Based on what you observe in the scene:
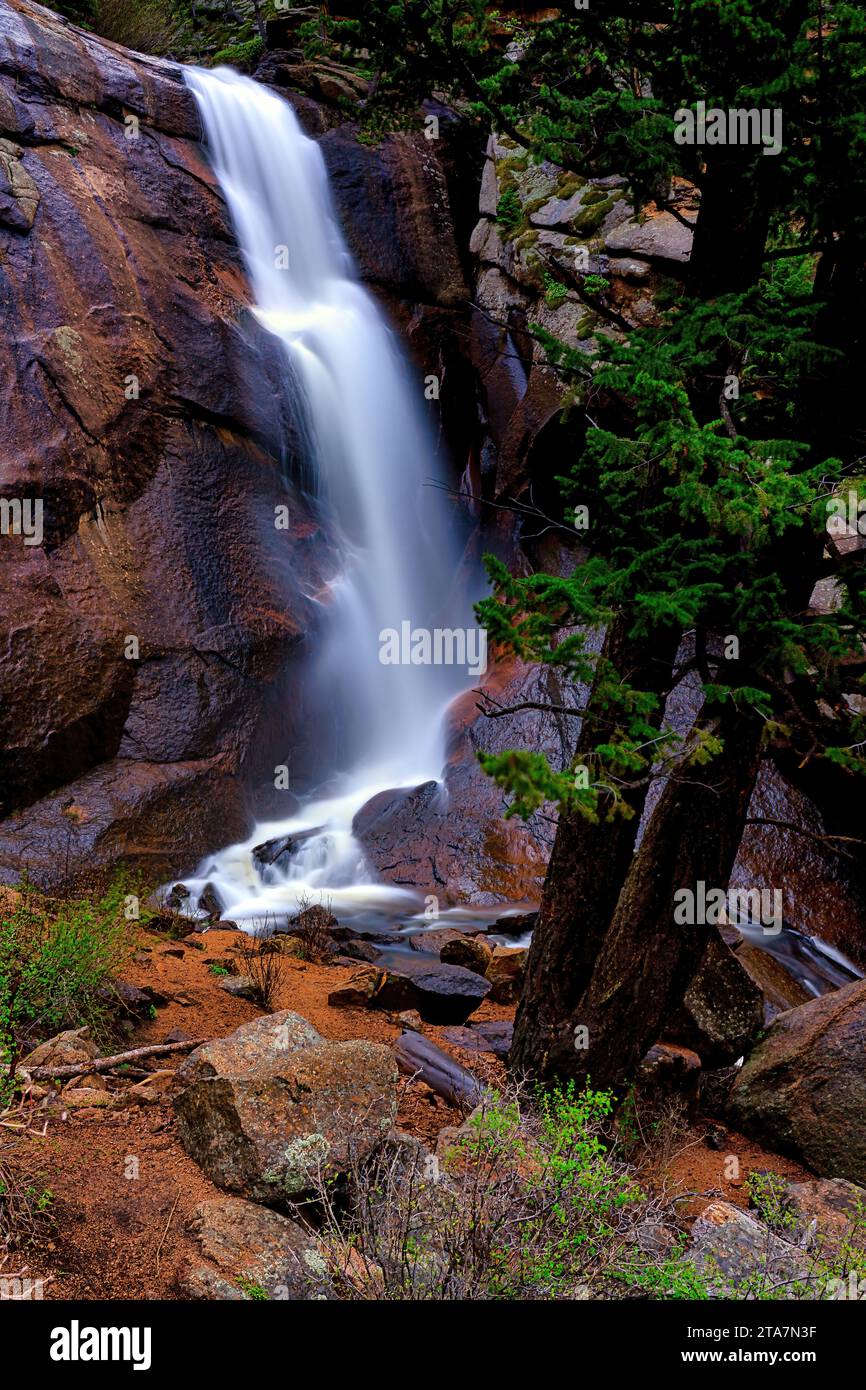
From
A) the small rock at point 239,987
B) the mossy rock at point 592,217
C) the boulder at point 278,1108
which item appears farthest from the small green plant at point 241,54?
the boulder at point 278,1108

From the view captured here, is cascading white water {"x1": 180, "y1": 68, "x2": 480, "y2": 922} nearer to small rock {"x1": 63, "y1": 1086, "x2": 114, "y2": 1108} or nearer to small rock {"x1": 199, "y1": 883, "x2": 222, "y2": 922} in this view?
small rock {"x1": 199, "y1": 883, "x2": 222, "y2": 922}

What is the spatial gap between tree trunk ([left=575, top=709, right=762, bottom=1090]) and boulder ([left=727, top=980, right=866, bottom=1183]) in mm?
1286

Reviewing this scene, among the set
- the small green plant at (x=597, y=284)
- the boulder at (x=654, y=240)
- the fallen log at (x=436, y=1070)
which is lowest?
the fallen log at (x=436, y=1070)

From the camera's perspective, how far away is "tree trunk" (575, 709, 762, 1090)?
16.5 ft

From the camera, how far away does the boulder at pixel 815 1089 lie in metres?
5.60

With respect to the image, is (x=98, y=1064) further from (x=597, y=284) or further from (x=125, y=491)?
(x=597, y=284)

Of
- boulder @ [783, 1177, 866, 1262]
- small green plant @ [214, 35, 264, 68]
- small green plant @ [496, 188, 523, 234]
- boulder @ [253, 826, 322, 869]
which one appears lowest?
boulder @ [783, 1177, 866, 1262]

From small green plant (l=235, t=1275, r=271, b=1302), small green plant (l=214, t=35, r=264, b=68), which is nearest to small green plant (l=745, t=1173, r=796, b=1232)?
small green plant (l=235, t=1275, r=271, b=1302)

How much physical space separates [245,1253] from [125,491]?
31.7 feet

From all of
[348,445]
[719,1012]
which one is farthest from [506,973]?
[348,445]

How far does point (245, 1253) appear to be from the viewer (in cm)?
340

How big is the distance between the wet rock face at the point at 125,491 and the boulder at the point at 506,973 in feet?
12.4

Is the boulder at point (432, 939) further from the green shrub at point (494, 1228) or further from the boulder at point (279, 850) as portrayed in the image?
the green shrub at point (494, 1228)
